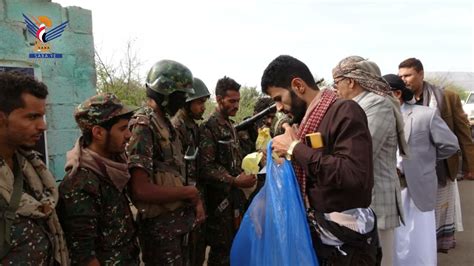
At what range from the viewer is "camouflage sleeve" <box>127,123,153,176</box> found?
7.73 feet

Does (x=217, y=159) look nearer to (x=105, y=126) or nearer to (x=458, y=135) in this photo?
(x=105, y=126)

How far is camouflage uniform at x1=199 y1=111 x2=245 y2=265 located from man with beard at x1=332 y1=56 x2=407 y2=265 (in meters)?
1.41

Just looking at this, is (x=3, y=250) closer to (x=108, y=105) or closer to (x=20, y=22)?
(x=108, y=105)

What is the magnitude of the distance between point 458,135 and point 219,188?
8.67 ft

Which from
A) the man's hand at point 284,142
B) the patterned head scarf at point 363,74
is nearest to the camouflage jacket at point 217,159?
the patterned head scarf at point 363,74

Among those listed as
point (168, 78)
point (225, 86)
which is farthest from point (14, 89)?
point (225, 86)

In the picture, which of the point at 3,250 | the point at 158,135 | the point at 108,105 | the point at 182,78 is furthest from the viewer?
the point at 182,78

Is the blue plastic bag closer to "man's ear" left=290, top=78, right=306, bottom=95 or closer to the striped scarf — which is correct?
the striped scarf

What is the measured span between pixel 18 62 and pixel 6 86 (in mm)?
1443

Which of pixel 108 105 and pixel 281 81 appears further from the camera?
pixel 108 105

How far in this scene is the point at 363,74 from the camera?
2707 mm

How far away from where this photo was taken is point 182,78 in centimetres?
270

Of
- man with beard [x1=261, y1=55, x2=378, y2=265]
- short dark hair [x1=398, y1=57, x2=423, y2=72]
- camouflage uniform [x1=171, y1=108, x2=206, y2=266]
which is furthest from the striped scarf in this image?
short dark hair [x1=398, y1=57, x2=423, y2=72]

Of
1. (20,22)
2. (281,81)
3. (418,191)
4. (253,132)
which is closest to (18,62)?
(20,22)
